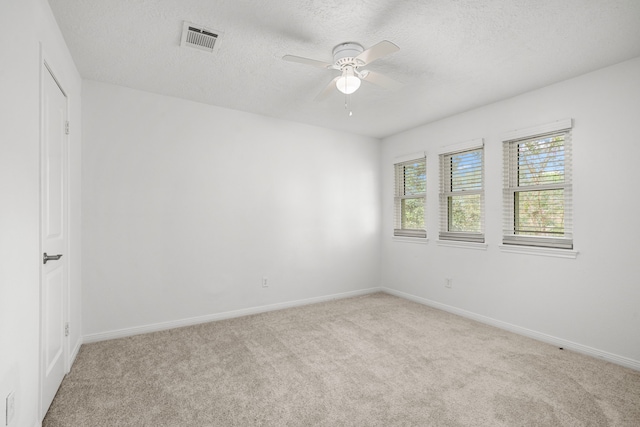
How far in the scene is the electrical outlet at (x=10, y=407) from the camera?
135 centimetres

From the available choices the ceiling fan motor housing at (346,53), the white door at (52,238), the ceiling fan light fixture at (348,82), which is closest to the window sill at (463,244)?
the ceiling fan light fixture at (348,82)

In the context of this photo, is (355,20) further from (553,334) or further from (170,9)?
(553,334)

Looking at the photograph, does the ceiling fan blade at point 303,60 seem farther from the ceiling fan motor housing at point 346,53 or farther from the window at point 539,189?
the window at point 539,189

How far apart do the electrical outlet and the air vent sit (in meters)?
2.30

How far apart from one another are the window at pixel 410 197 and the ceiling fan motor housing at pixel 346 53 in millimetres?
2401

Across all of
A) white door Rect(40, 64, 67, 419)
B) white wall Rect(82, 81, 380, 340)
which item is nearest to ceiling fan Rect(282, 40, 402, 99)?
white door Rect(40, 64, 67, 419)

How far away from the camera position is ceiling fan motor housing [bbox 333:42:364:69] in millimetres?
2275

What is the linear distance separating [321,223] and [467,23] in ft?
9.66

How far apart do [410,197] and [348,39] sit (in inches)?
112

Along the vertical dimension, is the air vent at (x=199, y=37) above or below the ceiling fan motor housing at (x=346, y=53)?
above

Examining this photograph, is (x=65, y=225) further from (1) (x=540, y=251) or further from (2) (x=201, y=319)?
(1) (x=540, y=251)

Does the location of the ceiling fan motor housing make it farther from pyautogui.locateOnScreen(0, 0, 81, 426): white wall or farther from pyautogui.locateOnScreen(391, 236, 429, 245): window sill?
pyautogui.locateOnScreen(391, 236, 429, 245): window sill

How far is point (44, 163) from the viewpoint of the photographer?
6.13 ft

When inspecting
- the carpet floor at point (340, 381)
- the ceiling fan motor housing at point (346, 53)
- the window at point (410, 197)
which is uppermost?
the ceiling fan motor housing at point (346, 53)
